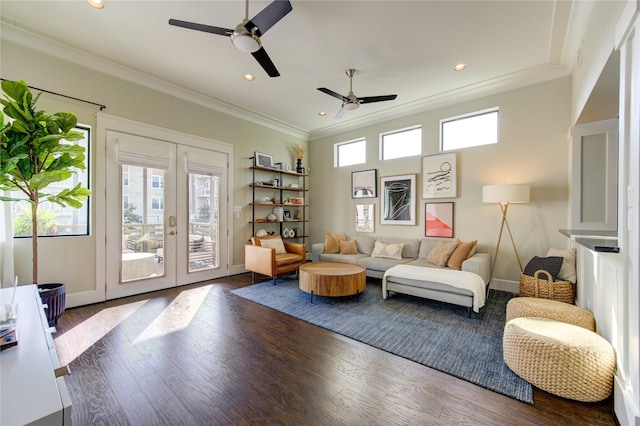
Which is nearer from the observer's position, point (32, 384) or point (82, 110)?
point (32, 384)

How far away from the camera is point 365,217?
570 cm

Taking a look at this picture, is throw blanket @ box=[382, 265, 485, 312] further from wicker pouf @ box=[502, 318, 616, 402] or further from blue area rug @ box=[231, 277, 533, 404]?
wicker pouf @ box=[502, 318, 616, 402]

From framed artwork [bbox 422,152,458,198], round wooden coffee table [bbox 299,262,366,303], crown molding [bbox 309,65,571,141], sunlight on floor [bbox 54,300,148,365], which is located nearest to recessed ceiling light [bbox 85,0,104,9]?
sunlight on floor [bbox 54,300,148,365]

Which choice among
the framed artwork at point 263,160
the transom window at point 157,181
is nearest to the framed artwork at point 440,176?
the framed artwork at point 263,160

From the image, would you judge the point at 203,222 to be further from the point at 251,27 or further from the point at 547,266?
the point at 547,266

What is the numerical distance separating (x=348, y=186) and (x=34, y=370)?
547 cm

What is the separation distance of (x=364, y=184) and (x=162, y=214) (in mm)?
3873

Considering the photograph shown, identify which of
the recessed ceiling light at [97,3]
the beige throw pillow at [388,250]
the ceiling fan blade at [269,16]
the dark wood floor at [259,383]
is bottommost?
the dark wood floor at [259,383]

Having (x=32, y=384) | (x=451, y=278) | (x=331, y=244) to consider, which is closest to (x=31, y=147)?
(x=32, y=384)

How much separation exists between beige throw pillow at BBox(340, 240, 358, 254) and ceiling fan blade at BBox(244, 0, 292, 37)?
383cm

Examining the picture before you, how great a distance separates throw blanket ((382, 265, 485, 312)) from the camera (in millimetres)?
3037

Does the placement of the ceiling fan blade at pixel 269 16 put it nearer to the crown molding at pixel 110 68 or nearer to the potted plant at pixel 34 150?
the potted plant at pixel 34 150

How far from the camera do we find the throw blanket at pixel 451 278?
9.96ft

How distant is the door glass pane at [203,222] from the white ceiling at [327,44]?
1528 mm
